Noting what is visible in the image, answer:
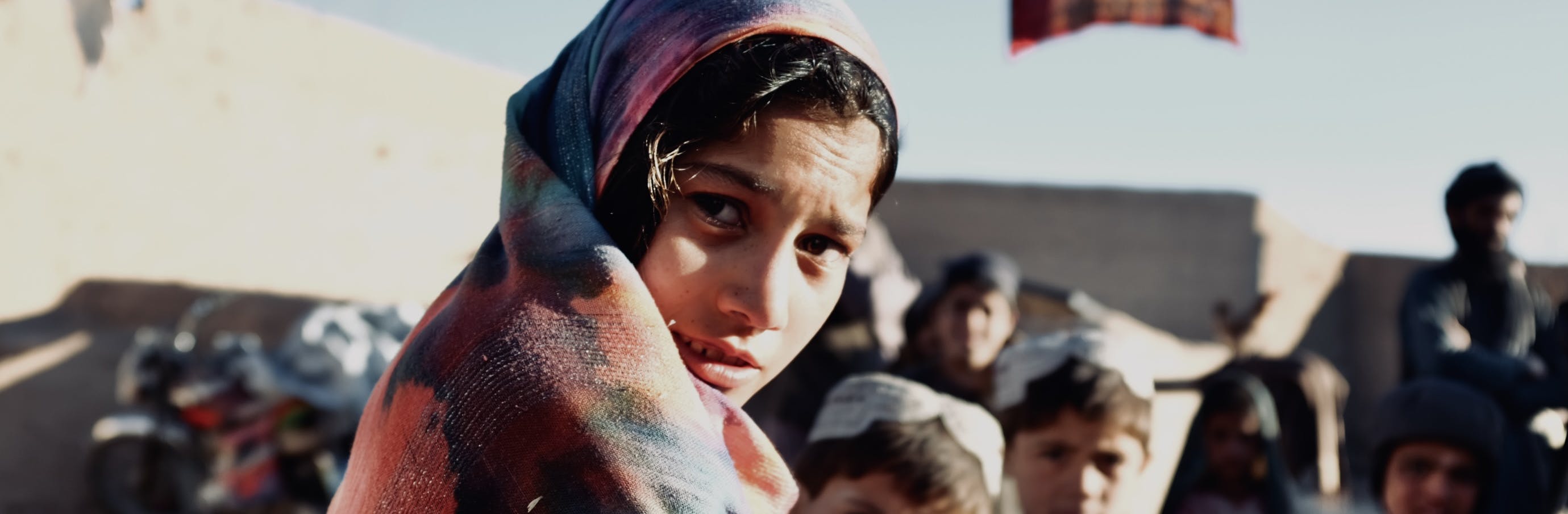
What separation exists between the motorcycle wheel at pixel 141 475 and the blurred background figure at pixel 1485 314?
5.92 metres

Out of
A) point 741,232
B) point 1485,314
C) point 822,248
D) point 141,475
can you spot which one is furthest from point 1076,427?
point 141,475

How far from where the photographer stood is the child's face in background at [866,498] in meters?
2.63

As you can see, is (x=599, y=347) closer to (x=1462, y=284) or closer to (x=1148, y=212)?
(x=1462, y=284)

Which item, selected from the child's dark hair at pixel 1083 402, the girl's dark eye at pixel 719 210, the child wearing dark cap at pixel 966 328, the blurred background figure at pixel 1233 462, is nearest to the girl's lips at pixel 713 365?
the girl's dark eye at pixel 719 210

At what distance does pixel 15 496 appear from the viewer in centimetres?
708

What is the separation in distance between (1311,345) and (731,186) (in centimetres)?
1393

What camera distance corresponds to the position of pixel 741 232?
1.13m

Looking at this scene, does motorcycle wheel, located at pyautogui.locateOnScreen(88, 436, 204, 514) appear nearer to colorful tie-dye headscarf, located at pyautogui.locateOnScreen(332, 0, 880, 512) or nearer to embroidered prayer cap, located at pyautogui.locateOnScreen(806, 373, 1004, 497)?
embroidered prayer cap, located at pyautogui.locateOnScreen(806, 373, 1004, 497)

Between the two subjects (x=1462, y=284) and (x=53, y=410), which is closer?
(x=1462, y=284)

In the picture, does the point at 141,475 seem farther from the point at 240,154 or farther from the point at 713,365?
the point at 713,365

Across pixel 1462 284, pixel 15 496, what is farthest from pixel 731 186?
pixel 15 496

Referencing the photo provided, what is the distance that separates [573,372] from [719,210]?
0.79ft

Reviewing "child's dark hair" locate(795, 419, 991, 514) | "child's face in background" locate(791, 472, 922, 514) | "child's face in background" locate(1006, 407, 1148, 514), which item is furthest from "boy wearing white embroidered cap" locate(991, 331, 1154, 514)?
"child's face in background" locate(791, 472, 922, 514)

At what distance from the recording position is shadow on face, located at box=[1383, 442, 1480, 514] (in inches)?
152
